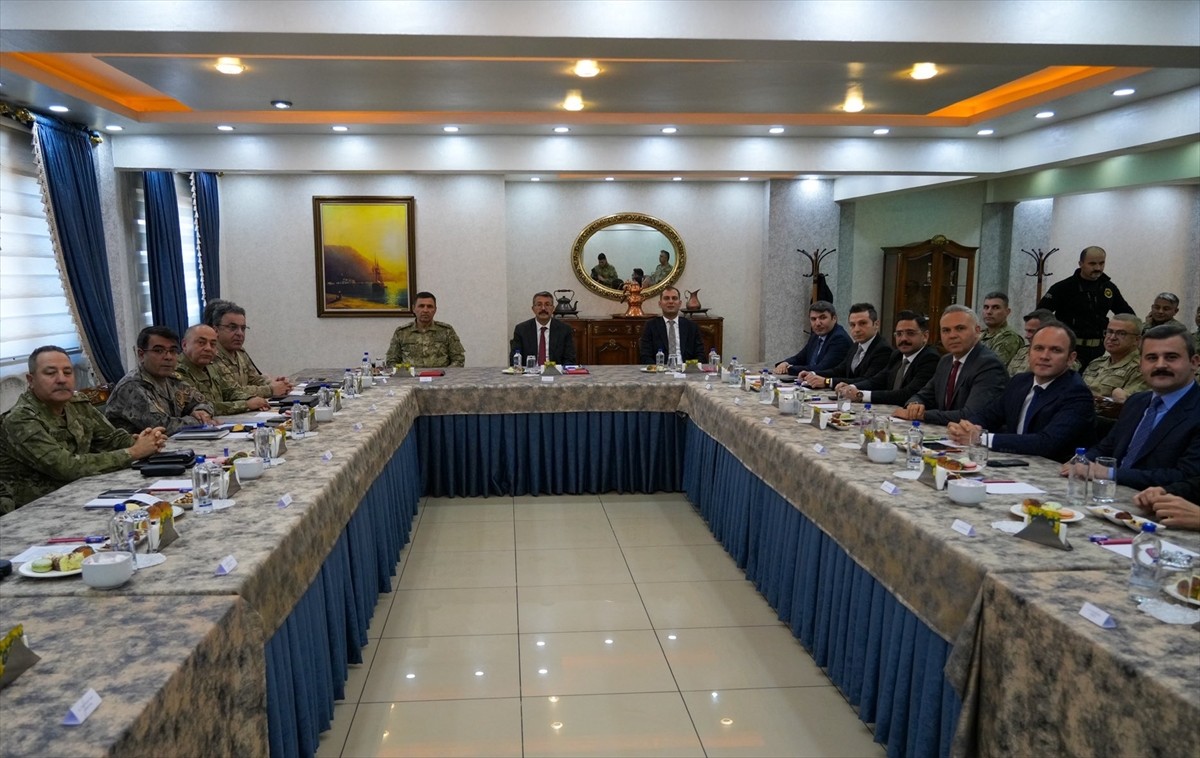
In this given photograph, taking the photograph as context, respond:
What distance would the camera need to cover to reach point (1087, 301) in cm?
634

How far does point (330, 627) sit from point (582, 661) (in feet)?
3.05

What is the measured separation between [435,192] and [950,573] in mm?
6901

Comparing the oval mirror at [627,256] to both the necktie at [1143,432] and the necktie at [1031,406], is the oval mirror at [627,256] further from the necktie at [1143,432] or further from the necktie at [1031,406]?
the necktie at [1143,432]

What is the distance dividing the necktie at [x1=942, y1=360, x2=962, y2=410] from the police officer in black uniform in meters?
2.73

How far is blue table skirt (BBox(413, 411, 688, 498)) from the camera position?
5285mm

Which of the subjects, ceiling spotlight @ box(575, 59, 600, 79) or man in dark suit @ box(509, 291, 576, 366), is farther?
man in dark suit @ box(509, 291, 576, 366)

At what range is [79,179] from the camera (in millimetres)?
5926

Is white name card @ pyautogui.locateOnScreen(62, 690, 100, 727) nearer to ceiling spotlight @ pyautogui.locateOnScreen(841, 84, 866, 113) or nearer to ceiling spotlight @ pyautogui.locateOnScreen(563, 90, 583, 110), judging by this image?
ceiling spotlight @ pyautogui.locateOnScreen(563, 90, 583, 110)

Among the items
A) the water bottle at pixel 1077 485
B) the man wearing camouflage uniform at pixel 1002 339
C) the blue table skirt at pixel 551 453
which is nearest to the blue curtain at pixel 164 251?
the blue table skirt at pixel 551 453

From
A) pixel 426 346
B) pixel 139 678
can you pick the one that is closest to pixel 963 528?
pixel 139 678

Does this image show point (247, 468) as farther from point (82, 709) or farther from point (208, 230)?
point (208, 230)

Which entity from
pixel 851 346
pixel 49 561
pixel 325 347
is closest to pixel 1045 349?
pixel 851 346

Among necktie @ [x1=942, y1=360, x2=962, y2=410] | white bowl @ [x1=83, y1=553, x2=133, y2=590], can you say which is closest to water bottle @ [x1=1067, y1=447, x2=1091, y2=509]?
necktie @ [x1=942, y1=360, x2=962, y2=410]

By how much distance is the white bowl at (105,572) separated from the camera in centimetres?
182
